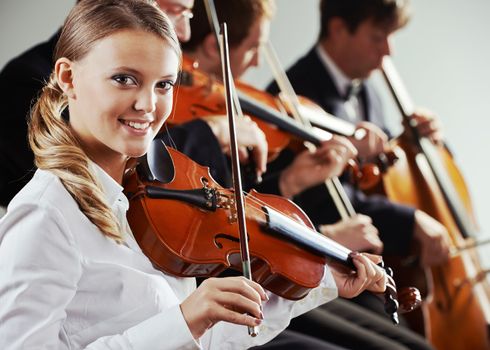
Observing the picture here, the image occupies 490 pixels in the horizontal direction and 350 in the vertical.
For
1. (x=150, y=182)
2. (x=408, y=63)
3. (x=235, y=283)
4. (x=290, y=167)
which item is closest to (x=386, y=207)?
(x=290, y=167)

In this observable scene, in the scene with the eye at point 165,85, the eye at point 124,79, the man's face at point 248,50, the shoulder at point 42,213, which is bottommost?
the shoulder at point 42,213

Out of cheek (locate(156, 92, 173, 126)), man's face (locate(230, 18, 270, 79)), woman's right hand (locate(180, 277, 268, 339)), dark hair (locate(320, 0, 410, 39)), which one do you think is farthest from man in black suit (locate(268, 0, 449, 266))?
woman's right hand (locate(180, 277, 268, 339))

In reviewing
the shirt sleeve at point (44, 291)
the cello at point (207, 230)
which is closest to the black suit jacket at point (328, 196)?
the cello at point (207, 230)

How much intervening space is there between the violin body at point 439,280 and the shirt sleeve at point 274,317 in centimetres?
92

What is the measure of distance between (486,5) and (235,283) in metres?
2.30

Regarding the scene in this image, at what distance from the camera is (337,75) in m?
2.29

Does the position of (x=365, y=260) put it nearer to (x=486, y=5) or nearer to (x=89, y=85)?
(x=89, y=85)

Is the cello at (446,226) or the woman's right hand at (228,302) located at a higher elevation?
the cello at (446,226)

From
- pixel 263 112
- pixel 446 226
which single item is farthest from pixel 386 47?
pixel 263 112

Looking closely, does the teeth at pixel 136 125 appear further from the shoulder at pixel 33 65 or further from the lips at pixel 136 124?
the shoulder at pixel 33 65

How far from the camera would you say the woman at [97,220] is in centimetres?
82

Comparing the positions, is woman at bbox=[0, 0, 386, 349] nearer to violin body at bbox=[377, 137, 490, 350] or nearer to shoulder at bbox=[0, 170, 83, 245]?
shoulder at bbox=[0, 170, 83, 245]

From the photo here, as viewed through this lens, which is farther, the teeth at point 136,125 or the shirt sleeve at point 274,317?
the shirt sleeve at point 274,317

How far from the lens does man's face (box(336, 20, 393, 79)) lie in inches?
91.8
